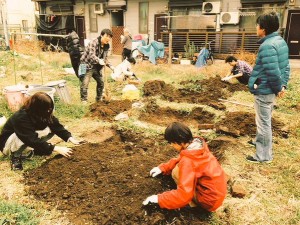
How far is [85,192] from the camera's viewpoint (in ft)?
9.95

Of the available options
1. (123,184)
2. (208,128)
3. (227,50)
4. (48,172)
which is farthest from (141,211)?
(227,50)

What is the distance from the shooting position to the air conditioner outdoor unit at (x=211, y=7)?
47.7 ft

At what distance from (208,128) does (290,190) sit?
2024 mm

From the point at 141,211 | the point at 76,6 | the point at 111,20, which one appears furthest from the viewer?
the point at 76,6

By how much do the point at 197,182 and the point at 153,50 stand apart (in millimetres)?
12423

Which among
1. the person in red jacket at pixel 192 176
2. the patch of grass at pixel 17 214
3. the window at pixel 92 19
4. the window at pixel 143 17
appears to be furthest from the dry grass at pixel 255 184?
the window at pixel 92 19

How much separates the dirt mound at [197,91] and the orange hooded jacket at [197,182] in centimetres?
430

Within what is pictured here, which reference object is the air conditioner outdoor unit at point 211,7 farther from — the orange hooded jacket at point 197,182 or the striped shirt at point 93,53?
the orange hooded jacket at point 197,182

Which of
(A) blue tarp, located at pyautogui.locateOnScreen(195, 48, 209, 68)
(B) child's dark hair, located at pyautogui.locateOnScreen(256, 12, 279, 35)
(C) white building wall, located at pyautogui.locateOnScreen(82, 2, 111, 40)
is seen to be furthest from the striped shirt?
(C) white building wall, located at pyautogui.locateOnScreen(82, 2, 111, 40)

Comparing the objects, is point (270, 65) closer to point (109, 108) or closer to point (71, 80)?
point (109, 108)

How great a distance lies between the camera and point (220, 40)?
14.4 meters

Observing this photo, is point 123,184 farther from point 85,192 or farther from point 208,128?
point 208,128

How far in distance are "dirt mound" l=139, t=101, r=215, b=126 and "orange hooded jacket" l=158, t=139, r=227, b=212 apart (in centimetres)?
314

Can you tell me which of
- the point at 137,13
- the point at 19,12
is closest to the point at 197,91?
the point at 137,13
